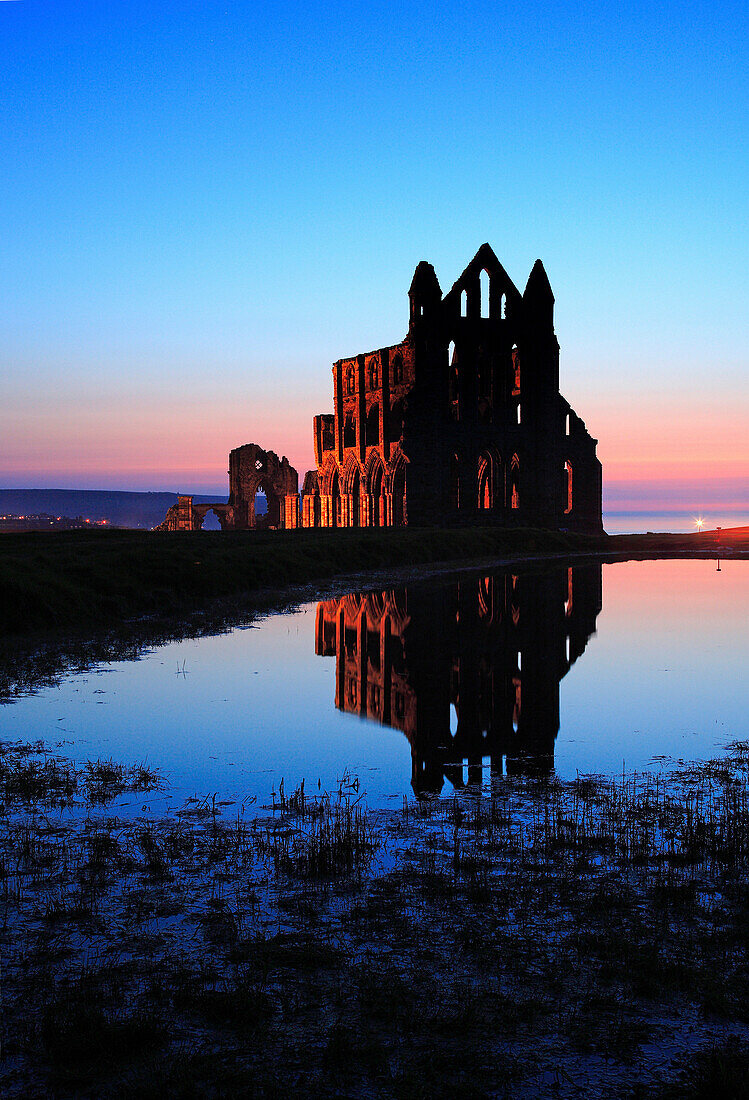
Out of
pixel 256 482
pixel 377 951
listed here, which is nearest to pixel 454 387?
pixel 256 482

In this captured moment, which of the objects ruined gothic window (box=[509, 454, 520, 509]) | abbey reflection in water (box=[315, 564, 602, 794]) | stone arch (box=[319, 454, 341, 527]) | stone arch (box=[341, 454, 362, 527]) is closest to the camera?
abbey reflection in water (box=[315, 564, 602, 794])

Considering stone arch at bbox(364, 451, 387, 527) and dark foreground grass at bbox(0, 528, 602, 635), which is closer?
dark foreground grass at bbox(0, 528, 602, 635)

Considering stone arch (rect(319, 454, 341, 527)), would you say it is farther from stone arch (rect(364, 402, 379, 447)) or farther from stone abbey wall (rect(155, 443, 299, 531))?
stone abbey wall (rect(155, 443, 299, 531))

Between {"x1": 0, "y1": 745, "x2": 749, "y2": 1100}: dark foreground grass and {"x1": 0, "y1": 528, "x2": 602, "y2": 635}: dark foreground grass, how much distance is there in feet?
38.6

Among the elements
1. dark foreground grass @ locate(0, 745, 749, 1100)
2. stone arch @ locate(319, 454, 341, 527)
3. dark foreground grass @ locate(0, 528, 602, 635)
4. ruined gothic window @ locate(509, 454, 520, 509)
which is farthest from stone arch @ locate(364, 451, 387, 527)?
dark foreground grass @ locate(0, 745, 749, 1100)

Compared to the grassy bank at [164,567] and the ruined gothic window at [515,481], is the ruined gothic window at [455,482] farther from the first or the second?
the grassy bank at [164,567]

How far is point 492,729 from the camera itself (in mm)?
10727

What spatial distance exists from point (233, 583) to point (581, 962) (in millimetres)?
22623

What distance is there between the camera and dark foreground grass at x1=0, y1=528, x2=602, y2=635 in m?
18.6

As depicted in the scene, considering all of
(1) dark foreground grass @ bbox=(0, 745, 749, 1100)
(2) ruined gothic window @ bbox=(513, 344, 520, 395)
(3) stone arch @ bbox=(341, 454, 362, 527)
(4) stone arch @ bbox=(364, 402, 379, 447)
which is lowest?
(1) dark foreground grass @ bbox=(0, 745, 749, 1100)

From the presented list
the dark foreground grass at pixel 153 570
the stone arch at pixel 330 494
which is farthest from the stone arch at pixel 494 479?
the dark foreground grass at pixel 153 570

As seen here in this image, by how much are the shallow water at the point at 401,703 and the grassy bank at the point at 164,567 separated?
3348 millimetres

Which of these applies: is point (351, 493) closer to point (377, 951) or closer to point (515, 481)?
point (515, 481)

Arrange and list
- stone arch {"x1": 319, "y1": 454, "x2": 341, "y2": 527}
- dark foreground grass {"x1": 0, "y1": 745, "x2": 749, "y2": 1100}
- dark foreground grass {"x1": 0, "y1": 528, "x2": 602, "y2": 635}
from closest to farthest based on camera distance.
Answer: dark foreground grass {"x1": 0, "y1": 745, "x2": 749, "y2": 1100} → dark foreground grass {"x1": 0, "y1": 528, "x2": 602, "y2": 635} → stone arch {"x1": 319, "y1": 454, "x2": 341, "y2": 527}
